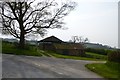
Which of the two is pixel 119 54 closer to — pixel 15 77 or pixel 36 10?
pixel 15 77

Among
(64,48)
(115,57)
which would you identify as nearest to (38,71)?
(115,57)

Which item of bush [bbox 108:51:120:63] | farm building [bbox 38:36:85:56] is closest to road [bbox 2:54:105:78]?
bush [bbox 108:51:120:63]

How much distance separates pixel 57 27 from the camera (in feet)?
176

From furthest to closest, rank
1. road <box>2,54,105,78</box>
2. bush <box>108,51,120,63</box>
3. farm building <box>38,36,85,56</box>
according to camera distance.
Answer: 1. farm building <box>38,36,85,56</box>
2. bush <box>108,51,120,63</box>
3. road <box>2,54,105,78</box>

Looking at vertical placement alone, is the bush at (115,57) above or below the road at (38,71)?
above

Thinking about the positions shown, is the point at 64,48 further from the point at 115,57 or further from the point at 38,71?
the point at 38,71

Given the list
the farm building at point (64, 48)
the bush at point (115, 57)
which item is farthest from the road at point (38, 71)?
the farm building at point (64, 48)

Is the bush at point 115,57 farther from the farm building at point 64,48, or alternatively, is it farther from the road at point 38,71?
the farm building at point 64,48

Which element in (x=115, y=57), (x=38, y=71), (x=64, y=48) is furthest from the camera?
(x=64, y=48)

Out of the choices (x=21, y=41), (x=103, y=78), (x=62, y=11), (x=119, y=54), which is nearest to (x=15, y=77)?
(x=103, y=78)

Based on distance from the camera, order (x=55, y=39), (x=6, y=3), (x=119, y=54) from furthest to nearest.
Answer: (x=55, y=39)
(x=6, y=3)
(x=119, y=54)

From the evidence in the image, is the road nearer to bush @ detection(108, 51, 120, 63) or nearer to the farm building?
bush @ detection(108, 51, 120, 63)

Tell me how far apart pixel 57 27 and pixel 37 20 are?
4195 millimetres

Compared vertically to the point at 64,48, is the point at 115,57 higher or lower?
lower
